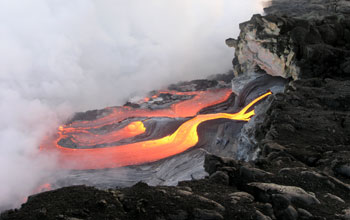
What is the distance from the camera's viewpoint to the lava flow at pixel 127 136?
21281 millimetres

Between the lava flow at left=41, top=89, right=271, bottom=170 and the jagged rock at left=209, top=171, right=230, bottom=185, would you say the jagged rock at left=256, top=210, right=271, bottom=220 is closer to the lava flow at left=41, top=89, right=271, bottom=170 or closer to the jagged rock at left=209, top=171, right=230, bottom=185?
the jagged rock at left=209, top=171, right=230, bottom=185

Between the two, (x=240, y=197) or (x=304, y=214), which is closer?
(x=304, y=214)

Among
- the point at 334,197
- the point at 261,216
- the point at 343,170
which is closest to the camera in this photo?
the point at 261,216

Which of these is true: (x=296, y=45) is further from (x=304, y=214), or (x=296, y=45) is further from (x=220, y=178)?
(x=304, y=214)

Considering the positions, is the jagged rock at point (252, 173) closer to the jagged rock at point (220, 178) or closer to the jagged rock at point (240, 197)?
the jagged rock at point (220, 178)

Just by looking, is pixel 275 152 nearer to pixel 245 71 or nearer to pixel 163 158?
pixel 163 158

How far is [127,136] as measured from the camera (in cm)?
2455

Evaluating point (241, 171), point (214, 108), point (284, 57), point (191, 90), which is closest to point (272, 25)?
point (284, 57)

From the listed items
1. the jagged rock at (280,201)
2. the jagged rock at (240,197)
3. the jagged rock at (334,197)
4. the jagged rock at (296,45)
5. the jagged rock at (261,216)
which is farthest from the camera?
the jagged rock at (296,45)

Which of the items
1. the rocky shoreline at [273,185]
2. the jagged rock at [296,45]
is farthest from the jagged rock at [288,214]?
the jagged rock at [296,45]

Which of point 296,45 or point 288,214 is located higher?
point 296,45

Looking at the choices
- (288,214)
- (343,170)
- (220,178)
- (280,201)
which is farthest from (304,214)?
(343,170)

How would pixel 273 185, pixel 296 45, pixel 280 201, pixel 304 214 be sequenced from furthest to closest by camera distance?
pixel 296 45 → pixel 273 185 → pixel 280 201 → pixel 304 214

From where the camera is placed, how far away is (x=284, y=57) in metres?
21.8
